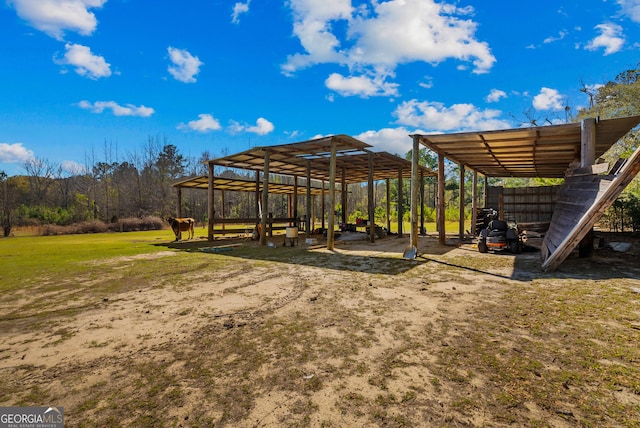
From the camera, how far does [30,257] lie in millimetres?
8727

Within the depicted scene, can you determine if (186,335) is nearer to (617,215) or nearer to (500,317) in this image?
(500,317)

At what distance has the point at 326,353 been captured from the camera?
285 centimetres

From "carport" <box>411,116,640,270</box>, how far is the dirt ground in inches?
54.1

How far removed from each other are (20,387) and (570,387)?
14.6 ft

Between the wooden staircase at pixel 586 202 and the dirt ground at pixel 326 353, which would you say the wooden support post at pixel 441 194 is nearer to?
the wooden staircase at pixel 586 202

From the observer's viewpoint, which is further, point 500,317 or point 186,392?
point 500,317

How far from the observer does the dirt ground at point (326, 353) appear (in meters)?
2.02

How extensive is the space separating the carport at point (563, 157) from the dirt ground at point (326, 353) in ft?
4.51

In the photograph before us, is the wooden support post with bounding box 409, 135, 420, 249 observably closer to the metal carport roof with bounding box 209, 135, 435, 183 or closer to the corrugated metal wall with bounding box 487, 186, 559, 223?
the metal carport roof with bounding box 209, 135, 435, 183

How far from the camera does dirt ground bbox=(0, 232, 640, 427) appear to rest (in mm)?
2023

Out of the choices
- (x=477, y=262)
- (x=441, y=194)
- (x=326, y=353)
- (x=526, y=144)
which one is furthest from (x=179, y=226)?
(x=526, y=144)

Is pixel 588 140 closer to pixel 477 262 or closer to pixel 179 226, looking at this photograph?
pixel 477 262

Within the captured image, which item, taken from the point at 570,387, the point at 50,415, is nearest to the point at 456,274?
the point at 570,387

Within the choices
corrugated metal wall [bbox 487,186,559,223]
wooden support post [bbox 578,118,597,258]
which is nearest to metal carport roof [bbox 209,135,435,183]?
corrugated metal wall [bbox 487,186,559,223]
